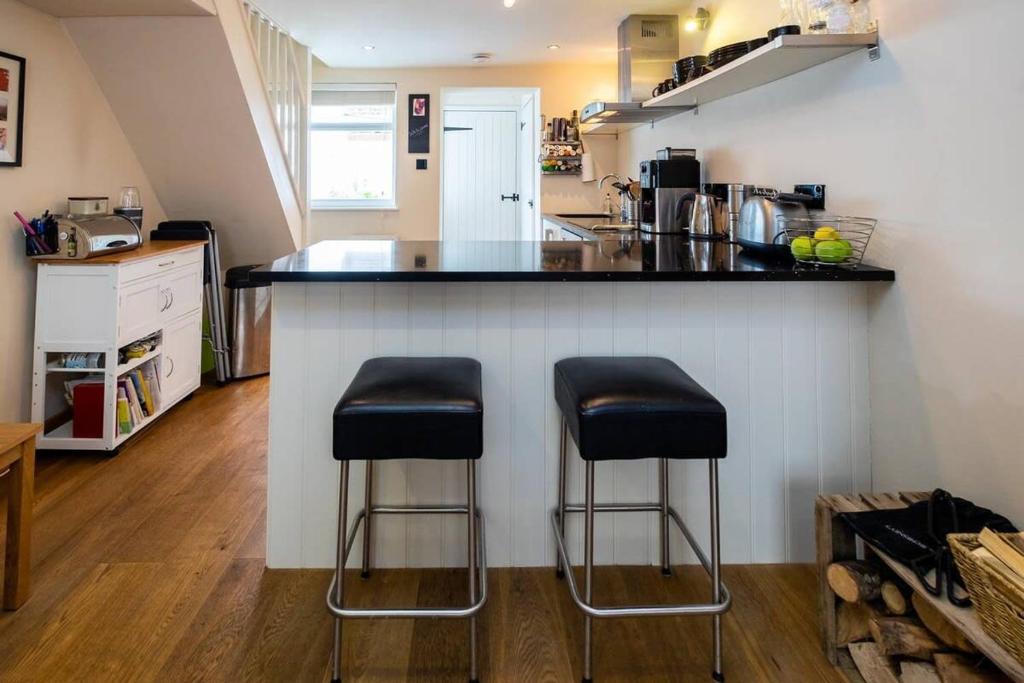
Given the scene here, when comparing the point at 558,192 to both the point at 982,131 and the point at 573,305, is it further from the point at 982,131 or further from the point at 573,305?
the point at 982,131

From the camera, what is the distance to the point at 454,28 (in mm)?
4438

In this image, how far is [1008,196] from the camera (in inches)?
57.2

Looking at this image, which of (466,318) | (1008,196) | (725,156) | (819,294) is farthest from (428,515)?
(725,156)

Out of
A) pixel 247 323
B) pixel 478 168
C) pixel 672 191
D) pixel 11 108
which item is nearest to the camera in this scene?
pixel 11 108

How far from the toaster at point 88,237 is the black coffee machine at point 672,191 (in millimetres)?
2681

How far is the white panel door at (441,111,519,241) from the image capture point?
6.46 m

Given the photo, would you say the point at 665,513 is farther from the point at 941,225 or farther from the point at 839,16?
the point at 839,16

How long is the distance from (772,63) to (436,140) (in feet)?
13.1

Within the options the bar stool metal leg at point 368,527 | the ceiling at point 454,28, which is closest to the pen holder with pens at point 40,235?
the ceiling at point 454,28

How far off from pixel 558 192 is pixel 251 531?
4194 millimetres

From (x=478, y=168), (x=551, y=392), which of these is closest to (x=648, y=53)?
(x=478, y=168)

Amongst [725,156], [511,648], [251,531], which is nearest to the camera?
[511,648]

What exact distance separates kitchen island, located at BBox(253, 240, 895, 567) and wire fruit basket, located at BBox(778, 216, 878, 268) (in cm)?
8

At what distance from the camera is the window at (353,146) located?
19.3 ft
